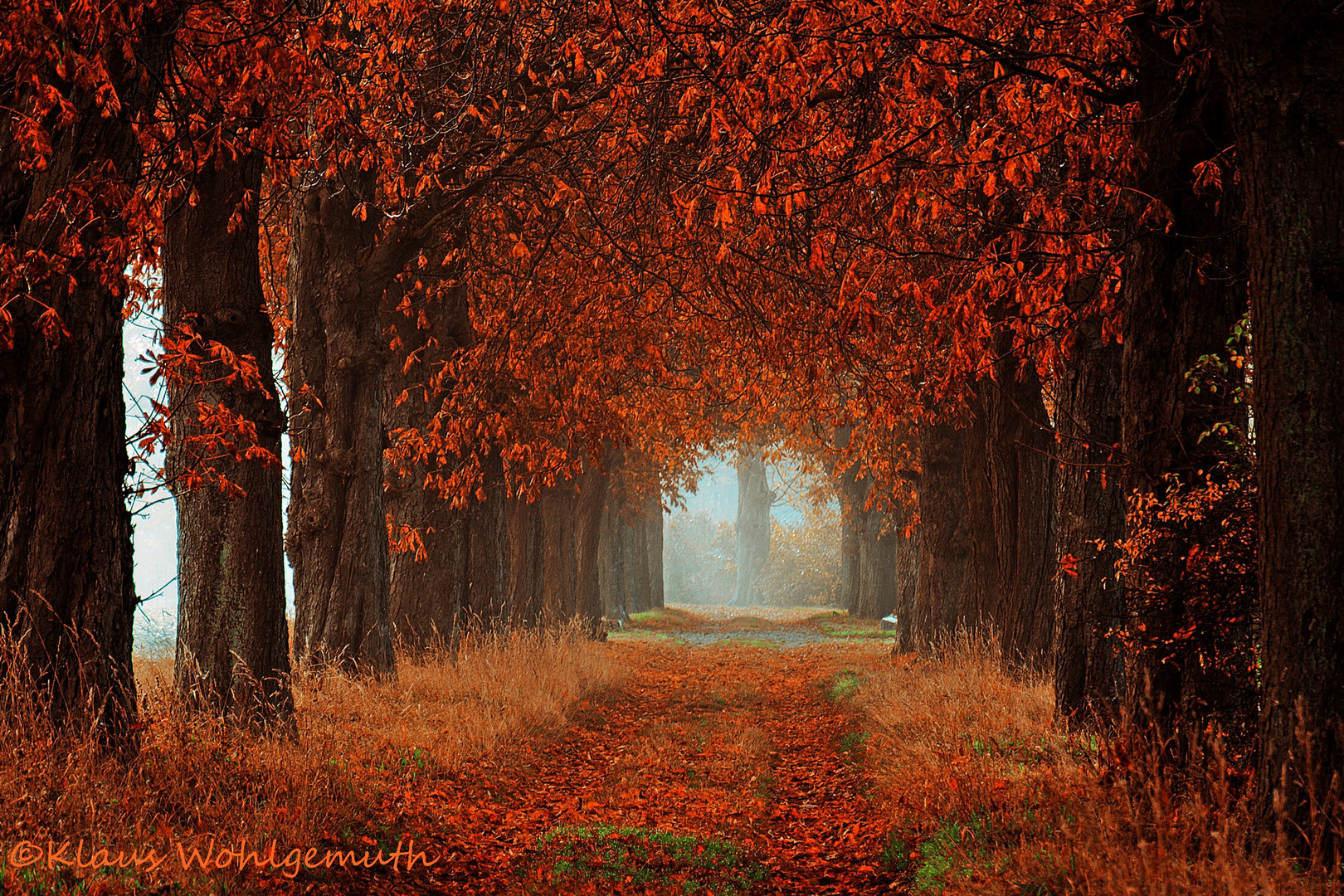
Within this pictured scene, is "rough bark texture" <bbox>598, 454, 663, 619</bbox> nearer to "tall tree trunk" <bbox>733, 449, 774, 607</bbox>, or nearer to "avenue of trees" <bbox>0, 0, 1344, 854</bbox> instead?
"avenue of trees" <bbox>0, 0, 1344, 854</bbox>

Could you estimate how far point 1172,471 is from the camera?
245 inches

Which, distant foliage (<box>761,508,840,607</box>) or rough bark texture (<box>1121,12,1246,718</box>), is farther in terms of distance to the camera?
distant foliage (<box>761,508,840,607</box>)

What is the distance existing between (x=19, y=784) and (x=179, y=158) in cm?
393

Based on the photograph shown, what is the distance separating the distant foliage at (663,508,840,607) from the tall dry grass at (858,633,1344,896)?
3301cm

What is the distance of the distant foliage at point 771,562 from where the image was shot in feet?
156

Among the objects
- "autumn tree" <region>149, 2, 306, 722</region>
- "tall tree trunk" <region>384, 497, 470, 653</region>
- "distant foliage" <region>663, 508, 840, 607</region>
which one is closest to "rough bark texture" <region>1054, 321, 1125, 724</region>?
"autumn tree" <region>149, 2, 306, 722</region>

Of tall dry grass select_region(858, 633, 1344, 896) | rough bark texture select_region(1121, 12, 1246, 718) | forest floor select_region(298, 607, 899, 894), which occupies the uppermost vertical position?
rough bark texture select_region(1121, 12, 1246, 718)

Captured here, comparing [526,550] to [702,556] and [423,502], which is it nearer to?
[423,502]

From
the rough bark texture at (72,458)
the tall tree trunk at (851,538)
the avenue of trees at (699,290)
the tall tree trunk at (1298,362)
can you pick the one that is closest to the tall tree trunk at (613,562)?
the tall tree trunk at (851,538)

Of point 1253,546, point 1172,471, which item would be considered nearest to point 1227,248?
point 1172,471

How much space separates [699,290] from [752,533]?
45.6m

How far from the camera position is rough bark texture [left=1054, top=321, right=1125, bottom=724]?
26.9 feet

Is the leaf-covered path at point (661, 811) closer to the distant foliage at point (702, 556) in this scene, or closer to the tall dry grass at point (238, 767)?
the tall dry grass at point (238, 767)

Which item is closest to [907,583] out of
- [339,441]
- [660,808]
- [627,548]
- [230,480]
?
[339,441]
